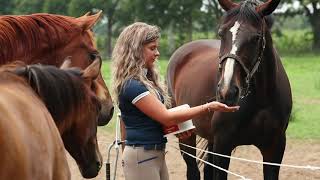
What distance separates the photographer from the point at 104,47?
42844 millimetres

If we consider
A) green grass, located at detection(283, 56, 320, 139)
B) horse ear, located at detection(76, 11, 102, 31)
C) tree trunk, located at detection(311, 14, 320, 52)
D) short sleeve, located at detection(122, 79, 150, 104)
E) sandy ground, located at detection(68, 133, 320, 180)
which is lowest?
tree trunk, located at detection(311, 14, 320, 52)

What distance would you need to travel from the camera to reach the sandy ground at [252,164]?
769 cm

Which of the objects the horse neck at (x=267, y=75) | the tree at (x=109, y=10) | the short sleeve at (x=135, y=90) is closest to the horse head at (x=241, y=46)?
the horse neck at (x=267, y=75)

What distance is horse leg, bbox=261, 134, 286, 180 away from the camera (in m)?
5.56

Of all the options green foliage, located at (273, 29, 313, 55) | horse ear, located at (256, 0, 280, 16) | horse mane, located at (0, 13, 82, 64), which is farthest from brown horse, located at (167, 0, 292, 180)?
green foliage, located at (273, 29, 313, 55)

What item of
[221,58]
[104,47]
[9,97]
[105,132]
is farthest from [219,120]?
[104,47]

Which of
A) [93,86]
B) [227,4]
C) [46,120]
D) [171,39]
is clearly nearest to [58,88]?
[46,120]

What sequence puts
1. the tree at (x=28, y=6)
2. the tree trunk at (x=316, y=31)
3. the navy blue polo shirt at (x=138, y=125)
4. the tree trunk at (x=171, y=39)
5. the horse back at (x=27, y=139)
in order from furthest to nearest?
the tree at (x=28, y=6), the tree trunk at (x=171, y=39), the tree trunk at (x=316, y=31), the navy blue polo shirt at (x=138, y=125), the horse back at (x=27, y=139)

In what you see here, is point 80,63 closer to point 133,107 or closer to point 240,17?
point 133,107

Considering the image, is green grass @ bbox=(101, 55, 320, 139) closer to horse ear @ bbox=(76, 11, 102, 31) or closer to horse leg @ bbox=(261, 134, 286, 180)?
horse leg @ bbox=(261, 134, 286, 180)

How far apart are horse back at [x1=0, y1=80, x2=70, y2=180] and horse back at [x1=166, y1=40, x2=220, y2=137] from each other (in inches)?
125

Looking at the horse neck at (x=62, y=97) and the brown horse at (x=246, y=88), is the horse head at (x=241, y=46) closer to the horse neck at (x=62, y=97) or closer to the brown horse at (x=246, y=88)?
the brown horse at (x=246, y=88)

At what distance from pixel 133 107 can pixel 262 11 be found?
165cm

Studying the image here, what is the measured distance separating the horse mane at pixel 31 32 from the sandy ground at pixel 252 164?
8.67 feet
